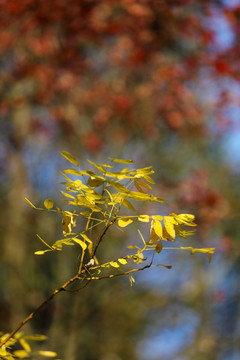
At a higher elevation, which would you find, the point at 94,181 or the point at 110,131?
the point at 110,131

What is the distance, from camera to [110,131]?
187 inches

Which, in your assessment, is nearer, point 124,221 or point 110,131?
point 124,221

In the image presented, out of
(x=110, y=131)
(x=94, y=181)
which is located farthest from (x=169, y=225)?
(x=110, y=131)

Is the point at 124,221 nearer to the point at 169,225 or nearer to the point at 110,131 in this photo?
the point at 169,225

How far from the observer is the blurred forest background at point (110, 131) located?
409cm

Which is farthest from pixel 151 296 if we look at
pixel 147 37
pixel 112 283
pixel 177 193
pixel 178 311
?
pixel 147 37

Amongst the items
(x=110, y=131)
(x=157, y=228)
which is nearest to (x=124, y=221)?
(x=157, y=228)

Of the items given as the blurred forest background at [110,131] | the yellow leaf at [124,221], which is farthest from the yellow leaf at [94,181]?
the blurred forest background at [110,131]

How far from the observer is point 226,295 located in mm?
6363

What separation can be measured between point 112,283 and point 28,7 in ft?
10.3

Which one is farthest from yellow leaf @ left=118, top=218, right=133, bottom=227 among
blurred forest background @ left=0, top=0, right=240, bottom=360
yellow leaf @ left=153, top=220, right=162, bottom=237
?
blurred forest background @ left=0, top=0, right=240, bottom=360

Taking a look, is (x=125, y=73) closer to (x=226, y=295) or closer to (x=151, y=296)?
(x=151, y=296)

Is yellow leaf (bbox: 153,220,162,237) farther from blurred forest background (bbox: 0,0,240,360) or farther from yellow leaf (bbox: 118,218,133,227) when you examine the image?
blurred forest background (bbox: 0,0,240,360)

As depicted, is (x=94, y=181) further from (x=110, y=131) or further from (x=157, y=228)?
(x=110, y=131)
